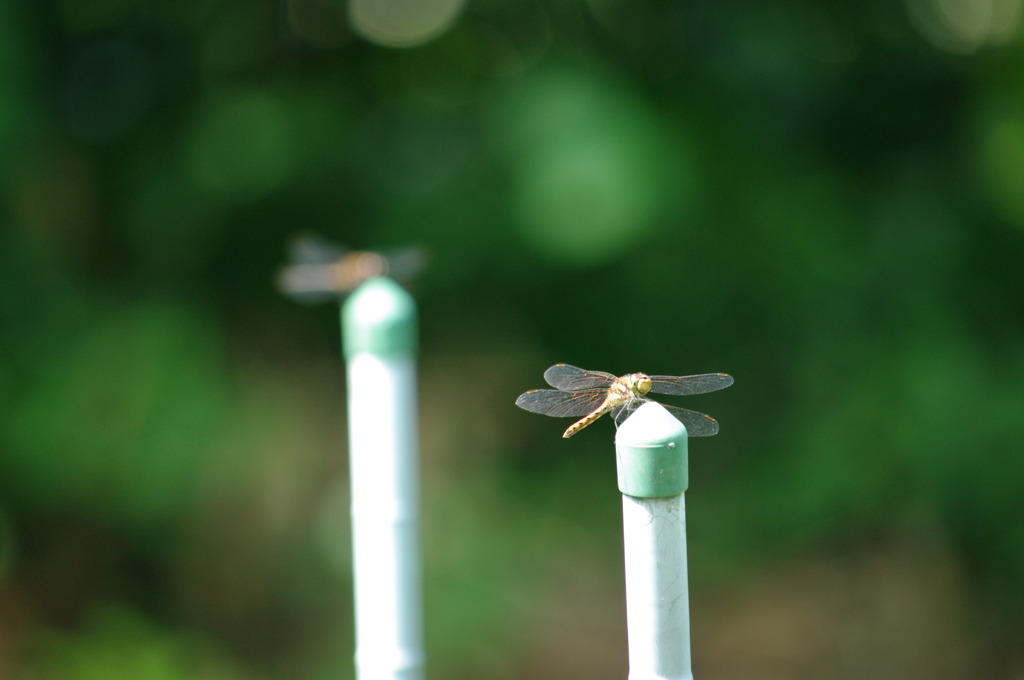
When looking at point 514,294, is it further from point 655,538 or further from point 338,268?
point 655,538

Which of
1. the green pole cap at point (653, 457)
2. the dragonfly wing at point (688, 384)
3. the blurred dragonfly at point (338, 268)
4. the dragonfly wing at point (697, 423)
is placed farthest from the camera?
the blurred dragonfly at point (338, 268)

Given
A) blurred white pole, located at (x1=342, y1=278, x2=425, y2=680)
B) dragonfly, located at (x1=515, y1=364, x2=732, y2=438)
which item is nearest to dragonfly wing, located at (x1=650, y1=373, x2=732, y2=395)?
dragonfly, located at (x1=515, y1=364, x2=732, y2=438)

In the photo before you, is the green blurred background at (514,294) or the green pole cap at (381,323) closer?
the green pole cap at (381,323)

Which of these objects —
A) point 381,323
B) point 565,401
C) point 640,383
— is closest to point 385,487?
point 381,323

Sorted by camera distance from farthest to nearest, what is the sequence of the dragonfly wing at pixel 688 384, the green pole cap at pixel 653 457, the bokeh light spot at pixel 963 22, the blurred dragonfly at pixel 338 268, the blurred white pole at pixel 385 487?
the bokeh light spot at pixel 963 22
the blurred dragonfly at pixel 338 268
the blurred white pole at pixel 385 487
the dragonfly wing at pixel 688 384
the green pole cap at pixel 653 457

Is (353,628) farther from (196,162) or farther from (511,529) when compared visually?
(196,162)

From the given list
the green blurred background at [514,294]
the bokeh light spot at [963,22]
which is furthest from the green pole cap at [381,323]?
the bokeh light spot at [963,22]

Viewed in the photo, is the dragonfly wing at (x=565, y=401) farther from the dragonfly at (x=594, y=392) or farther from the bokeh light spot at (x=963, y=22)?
the bokeh light spot at (x=963, y=22)
